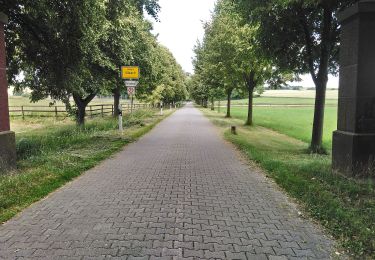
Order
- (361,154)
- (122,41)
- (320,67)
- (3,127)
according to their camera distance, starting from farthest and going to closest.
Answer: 1. (122,41)
2. (320,67)
3. (3,127)
4. (361,154)

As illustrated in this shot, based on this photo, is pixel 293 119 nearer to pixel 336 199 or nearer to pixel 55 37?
pixel 55 37

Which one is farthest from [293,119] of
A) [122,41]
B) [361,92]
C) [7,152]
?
[7,152]

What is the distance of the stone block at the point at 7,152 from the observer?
782 cm

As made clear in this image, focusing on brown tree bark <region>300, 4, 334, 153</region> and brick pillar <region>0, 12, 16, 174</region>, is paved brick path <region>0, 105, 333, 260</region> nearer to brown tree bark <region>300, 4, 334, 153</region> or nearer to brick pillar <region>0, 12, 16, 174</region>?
brick pillar <region>0, 12, 16, 174</region>

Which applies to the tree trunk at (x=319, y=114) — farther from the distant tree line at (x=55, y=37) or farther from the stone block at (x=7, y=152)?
the stone block at (x=7, y=152)

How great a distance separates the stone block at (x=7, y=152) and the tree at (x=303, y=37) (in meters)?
8.20

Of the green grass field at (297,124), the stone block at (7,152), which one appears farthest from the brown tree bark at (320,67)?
the stone block at (7,152)

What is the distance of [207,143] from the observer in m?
14.9

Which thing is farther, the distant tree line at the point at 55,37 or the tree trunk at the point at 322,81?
the tree trunk at the point at 322,81

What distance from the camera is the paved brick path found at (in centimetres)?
421

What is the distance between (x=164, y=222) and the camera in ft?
16.9

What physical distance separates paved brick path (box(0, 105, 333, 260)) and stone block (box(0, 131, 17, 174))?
1.65 m

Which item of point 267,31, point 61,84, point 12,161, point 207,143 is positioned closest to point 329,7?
point 267,31

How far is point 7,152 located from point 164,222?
4837 mm
